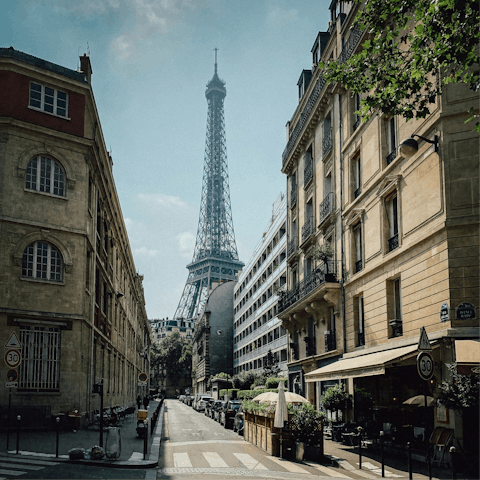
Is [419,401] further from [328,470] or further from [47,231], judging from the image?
[47,231]

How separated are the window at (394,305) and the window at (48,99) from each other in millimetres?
16443

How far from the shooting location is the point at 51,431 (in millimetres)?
23766

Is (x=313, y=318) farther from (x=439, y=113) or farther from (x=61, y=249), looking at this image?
(x=439, y=113)

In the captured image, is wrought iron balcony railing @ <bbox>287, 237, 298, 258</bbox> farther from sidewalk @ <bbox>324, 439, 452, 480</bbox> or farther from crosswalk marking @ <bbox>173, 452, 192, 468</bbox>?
crosswalk marking @ <bbox>173, 452, 192, 468</bbox>

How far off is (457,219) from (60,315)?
16531 millimetres

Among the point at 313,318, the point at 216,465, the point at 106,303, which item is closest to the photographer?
the point at 216,465

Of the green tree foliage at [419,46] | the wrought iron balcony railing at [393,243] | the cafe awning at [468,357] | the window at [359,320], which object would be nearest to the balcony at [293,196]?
the window at [359,320]

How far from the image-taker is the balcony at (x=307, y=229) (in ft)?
111

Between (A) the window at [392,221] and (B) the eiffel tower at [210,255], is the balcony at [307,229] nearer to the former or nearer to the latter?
(A) the window at [392,221]

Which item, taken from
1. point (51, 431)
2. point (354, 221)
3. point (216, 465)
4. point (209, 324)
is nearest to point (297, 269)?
point (354, 221)

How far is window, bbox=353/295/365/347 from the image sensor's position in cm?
2575

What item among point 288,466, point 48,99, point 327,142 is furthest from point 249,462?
point 327,142

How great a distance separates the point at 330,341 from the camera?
2931cm

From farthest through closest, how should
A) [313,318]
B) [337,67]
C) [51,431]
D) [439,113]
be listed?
[313,318], [51,431], [439,113], [337,67]
